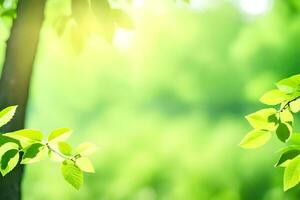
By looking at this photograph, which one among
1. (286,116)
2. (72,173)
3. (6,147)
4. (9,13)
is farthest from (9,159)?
(9,13)

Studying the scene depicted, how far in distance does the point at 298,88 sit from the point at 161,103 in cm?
1915

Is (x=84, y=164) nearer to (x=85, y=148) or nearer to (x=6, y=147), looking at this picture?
(x=85, y=148)

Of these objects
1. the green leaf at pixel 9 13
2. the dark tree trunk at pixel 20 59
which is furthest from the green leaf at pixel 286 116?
the green leaf at pixel 9 13

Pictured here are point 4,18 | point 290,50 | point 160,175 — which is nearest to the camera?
point 4,18

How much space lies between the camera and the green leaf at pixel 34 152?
8.30ft

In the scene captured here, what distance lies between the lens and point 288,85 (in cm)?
251

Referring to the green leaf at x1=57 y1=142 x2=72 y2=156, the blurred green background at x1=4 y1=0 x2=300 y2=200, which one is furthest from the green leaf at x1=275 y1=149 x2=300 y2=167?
the blurred green background at x1=4 y1=0 x2=300 y2=200

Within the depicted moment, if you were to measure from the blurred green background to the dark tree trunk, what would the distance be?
16.7m

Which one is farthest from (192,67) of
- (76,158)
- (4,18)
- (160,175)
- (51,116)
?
(76,158)

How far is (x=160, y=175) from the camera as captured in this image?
68.9ft

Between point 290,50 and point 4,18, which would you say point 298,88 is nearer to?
point 4,18

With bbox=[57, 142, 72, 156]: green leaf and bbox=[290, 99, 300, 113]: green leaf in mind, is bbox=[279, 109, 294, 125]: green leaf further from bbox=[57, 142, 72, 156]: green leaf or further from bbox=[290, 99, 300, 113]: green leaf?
bbox=[57, 142, 72, 156]: green leaf

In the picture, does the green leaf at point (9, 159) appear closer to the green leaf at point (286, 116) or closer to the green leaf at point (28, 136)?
the green leaf at point (28, 136)

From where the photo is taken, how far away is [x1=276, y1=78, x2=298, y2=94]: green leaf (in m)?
2.50
